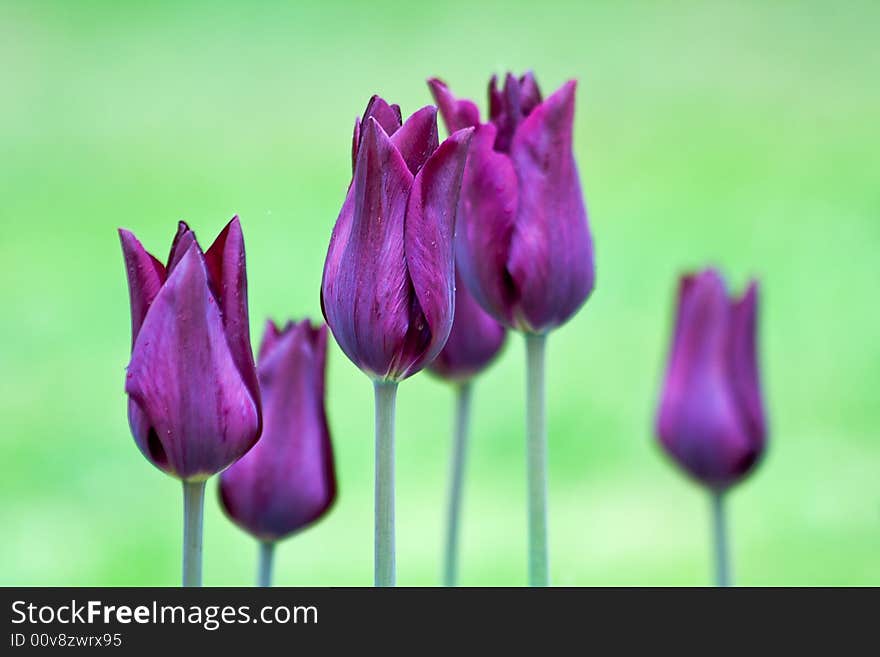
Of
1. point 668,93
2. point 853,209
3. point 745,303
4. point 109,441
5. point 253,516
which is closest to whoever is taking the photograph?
point 253,516

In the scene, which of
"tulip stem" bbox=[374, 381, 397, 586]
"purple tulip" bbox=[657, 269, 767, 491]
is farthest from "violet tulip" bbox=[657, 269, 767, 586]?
"tulip stem" bbox=[374, 381, 397, 586]

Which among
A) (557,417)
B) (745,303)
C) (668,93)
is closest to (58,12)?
(668,93)

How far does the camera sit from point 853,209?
3338mm

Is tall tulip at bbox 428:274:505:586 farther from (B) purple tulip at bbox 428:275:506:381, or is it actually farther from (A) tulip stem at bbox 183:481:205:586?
(A) tulip stem at bbox 183:481:205:586

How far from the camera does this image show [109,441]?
2.42 metres

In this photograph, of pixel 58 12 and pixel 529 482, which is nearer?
pixel 529 482

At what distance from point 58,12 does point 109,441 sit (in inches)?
88.5

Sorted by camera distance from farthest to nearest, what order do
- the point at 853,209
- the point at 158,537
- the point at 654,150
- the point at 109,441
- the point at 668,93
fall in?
the point at 668,93, the point at 654,150, the point at 853,209, the point at 109,441, the point at 158,537

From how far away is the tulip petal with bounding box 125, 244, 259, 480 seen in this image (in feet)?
2.06

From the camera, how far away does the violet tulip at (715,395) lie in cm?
104

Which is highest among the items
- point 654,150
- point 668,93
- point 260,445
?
point 668,93

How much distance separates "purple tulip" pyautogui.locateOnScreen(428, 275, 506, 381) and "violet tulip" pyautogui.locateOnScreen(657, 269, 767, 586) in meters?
0.21
